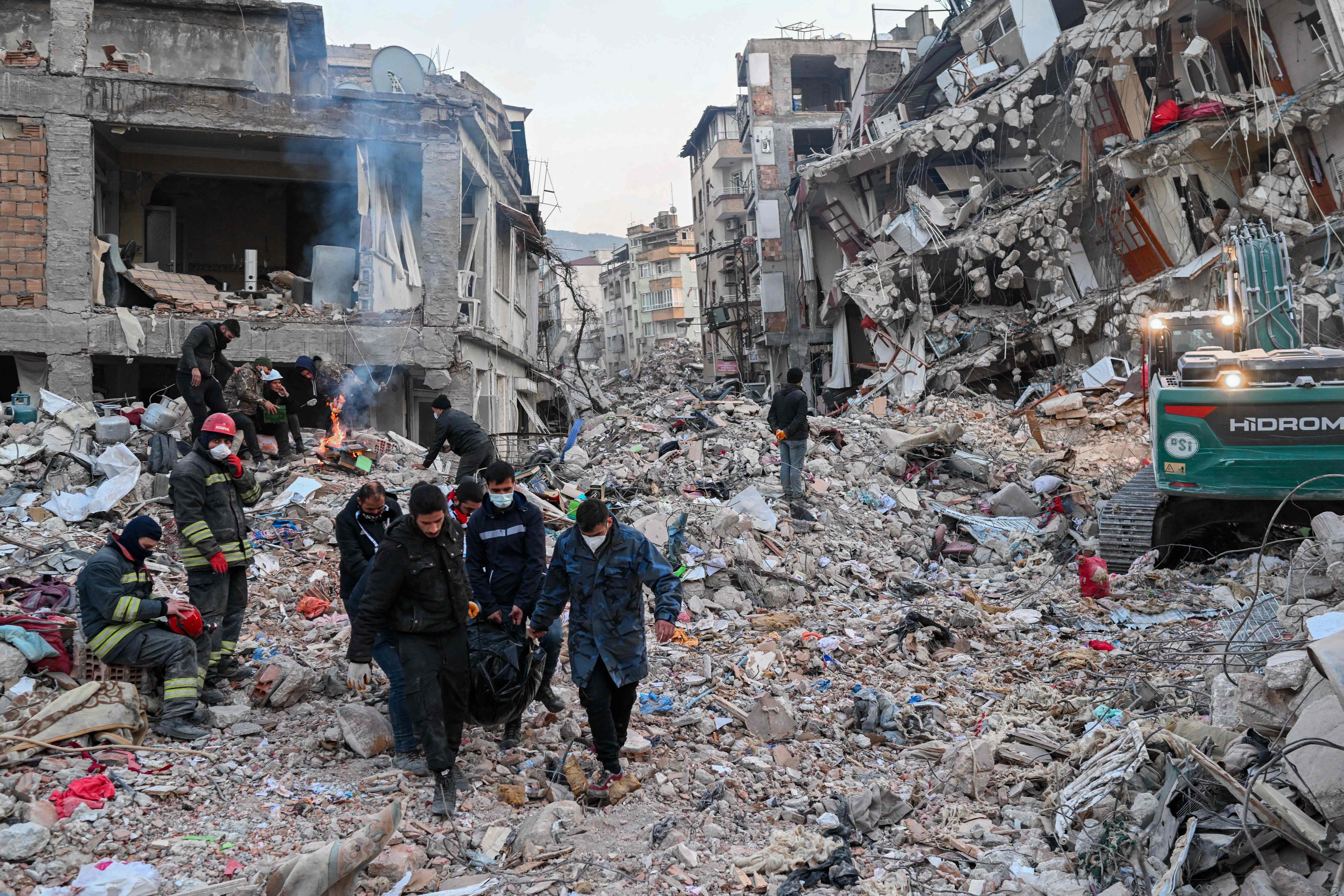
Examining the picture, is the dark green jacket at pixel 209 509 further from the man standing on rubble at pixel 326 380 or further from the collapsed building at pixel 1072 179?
the collapsed building at pixel 1072 179

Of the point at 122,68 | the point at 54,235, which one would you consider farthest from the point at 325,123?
the point at 54,235

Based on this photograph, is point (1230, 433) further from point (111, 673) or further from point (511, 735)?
point (111, 673)

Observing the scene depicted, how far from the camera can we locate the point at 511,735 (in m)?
5.09

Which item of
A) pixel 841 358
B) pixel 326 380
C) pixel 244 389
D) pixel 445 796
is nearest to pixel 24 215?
pixel 326 380

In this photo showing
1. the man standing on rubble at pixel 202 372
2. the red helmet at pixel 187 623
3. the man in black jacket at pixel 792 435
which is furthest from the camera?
the man in black jacket at pixel 792 435

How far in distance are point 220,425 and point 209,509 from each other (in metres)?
0.55

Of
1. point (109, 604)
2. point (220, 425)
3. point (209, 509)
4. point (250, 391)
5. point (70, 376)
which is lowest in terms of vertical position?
point (109, 604)

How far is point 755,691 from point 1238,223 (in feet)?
50.5

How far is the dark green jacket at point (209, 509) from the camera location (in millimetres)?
5473

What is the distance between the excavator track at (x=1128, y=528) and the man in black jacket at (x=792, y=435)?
3.27 meters

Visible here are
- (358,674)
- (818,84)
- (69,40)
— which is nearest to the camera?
(358,674)

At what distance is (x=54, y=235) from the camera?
515 inches

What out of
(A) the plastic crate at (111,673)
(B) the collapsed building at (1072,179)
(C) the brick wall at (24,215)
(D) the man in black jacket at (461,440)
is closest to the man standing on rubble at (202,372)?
(D) the man in black jacket at (461,440)

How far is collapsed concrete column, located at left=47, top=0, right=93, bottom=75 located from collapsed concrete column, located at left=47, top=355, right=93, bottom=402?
4.21 m
